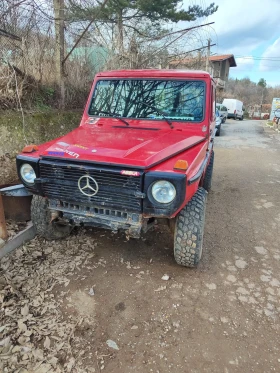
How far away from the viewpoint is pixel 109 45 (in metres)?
7.91

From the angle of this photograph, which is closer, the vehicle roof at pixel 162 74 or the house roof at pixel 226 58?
the vehicle roof at pixel 162 74

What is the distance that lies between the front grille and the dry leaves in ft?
2.60

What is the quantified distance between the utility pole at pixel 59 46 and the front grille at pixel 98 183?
3.76 m

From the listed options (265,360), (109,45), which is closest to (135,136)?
(265,360)

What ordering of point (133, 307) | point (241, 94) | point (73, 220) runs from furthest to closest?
point (241, 94), point (73, 220), point (133, 307)

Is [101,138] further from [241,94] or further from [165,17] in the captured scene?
[241,94]

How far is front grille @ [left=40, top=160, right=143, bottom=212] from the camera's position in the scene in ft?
7.50

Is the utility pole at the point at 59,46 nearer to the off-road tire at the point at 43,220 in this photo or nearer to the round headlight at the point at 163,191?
the off-road tire at the point at 43,220

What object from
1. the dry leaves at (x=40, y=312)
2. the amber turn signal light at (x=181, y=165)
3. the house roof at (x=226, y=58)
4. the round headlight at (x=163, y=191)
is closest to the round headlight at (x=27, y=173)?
the dry leaves at (x=40, y=312)

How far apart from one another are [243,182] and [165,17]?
814 cm

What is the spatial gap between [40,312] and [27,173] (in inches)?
49.6

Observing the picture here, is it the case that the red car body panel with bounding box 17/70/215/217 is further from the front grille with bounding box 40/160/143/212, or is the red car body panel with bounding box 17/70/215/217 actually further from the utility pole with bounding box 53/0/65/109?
the utility pole with bounding box 53/0/65/109

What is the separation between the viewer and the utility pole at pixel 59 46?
17.9ft

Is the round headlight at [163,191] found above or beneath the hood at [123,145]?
beneath
